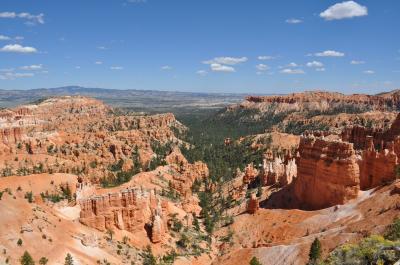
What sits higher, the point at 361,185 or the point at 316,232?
the point at 361,185

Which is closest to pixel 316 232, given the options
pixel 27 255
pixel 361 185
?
pixel 361 185

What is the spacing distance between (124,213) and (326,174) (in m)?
24.7

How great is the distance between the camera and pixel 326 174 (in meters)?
54.6

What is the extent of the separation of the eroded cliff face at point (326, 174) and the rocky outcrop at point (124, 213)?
1916 centimetres

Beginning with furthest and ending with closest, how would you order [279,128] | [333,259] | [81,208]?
[279,128], [81,208], [333,259]

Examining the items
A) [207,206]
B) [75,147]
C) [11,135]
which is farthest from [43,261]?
[11,135]

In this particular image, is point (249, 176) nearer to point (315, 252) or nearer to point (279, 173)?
point (279, 173)

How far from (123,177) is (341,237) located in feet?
176

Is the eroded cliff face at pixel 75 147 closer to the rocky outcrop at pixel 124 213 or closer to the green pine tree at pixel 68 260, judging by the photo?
the rocky outcrop at pixel 124 213

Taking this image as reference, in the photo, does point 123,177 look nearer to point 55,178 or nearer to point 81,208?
point 55,178

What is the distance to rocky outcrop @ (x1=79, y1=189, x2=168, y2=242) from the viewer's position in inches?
1843

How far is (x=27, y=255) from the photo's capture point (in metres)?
31.6

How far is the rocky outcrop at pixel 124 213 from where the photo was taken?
46.8m

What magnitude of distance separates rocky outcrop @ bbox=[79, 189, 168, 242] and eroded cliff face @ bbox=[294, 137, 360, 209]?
1916 centimetres
